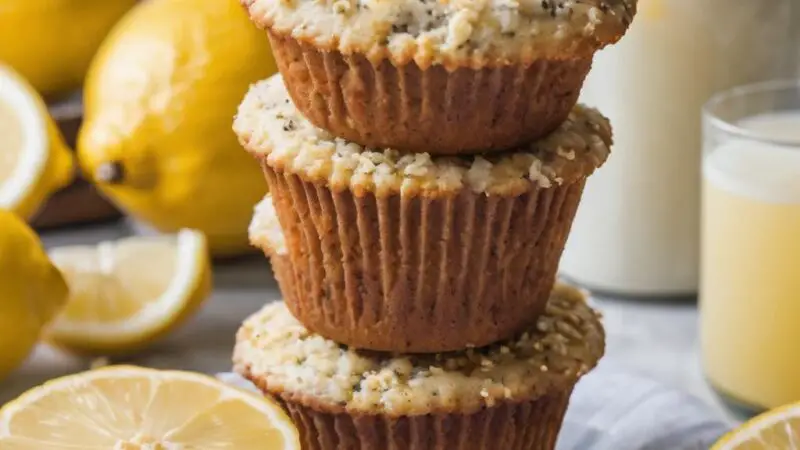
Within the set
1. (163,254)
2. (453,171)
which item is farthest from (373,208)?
(163,254)

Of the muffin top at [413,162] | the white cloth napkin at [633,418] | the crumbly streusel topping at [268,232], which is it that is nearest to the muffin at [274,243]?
the crumbly streusel topping at [268,232]

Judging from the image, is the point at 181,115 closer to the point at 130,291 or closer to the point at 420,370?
the point at 130,291

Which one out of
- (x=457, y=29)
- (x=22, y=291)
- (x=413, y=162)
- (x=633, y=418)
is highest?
(x=457, y=29)

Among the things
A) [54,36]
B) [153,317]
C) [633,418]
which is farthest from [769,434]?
[54,36]

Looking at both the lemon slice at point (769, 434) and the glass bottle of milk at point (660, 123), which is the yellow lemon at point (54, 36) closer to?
the glass bottle of milk at point (660, 123)

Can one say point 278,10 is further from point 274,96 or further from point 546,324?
point 546,324

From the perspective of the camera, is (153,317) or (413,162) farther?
(153,317)
